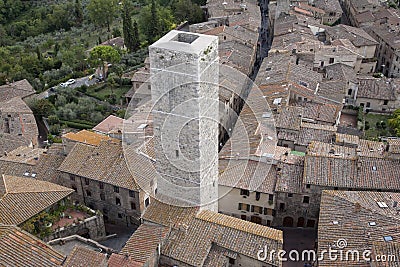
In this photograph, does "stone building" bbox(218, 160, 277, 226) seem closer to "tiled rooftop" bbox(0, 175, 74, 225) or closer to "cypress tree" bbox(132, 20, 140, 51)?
"tiled rooftop" bbox(0, 175, 74, 225)

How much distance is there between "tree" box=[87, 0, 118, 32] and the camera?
299ft

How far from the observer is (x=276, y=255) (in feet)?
93.4

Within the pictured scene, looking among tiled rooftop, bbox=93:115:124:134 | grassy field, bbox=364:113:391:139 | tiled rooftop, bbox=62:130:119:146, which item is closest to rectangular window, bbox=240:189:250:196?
tiled rooftop, bbox=62:130:119:146

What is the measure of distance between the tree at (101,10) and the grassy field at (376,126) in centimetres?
6033

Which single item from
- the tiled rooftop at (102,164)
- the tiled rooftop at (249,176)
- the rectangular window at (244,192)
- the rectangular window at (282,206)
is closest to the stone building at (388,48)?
the tiled rooftop at (249,176)

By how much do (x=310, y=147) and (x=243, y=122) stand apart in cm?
826

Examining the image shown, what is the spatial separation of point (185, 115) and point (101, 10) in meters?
71.1

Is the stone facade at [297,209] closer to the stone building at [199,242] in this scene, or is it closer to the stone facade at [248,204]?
the stone facade at [248,204]

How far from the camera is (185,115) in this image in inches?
1091

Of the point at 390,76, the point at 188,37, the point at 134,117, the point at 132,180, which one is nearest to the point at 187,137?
the point at 188,37

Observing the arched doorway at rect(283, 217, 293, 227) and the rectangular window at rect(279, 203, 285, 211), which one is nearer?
the rectangular window at rect(279, 203, 285, 211)

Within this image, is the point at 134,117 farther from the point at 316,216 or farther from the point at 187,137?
the point at 316,216

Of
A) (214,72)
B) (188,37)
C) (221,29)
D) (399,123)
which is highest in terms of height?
(188,37)

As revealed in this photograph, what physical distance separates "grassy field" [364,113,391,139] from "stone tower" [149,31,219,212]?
26.1m
